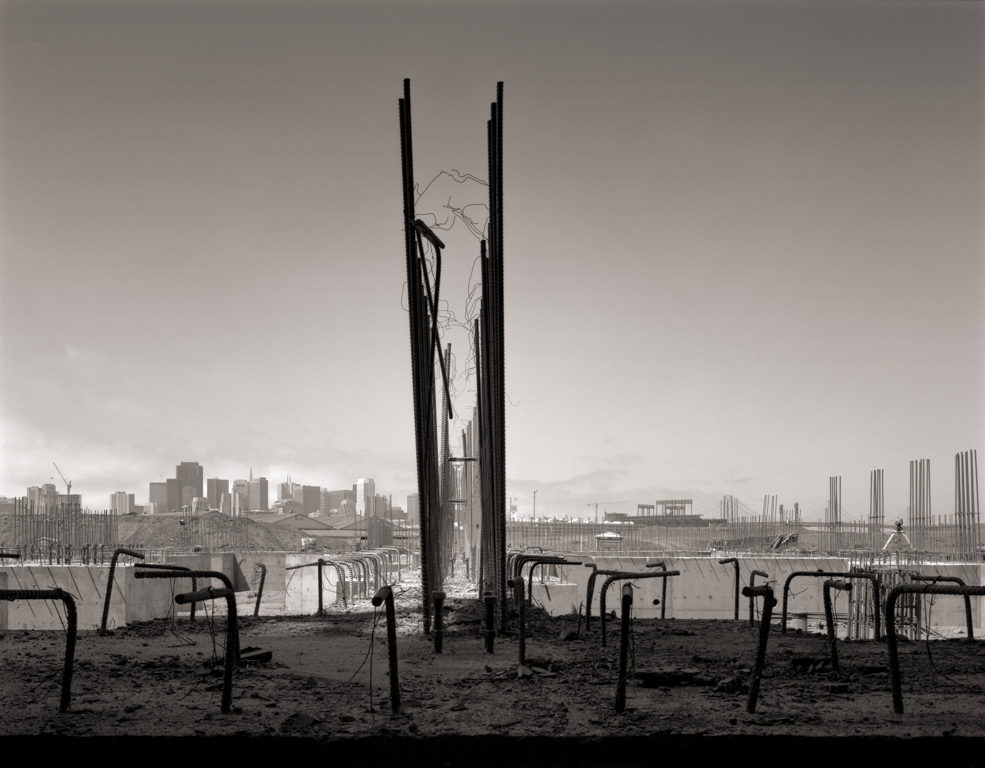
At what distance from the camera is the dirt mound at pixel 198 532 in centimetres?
4156

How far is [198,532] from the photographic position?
41812mm

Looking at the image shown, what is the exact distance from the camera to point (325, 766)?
4.01 metres

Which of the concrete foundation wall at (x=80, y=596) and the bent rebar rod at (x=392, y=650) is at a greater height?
the bent rebar rod at (x=392, y=650)

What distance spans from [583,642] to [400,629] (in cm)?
190

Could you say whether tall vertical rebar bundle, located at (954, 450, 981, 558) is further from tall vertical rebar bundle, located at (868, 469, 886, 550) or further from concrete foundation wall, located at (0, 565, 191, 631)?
concrete foundation wall, located at (0, 565, 191, 631)

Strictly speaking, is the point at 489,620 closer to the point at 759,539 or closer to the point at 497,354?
the point at 497,354

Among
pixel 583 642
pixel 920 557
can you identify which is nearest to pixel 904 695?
pixel 583 642

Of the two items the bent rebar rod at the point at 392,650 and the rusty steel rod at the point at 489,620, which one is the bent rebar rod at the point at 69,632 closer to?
the bent rebar rod at the point at 392,650

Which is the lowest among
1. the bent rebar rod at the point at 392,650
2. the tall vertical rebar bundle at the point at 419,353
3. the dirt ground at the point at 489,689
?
the dirt ground at the point at 489,689

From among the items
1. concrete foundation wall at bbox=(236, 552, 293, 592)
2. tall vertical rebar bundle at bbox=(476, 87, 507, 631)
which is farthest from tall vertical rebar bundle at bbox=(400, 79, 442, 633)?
concrete foundation wall at bbox=(236, 552, 293, 592)

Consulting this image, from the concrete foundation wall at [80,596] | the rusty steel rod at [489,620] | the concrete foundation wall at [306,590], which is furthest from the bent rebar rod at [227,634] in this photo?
the concrete foundation wall at [306,590]

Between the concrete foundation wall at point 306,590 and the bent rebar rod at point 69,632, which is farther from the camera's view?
the concrete foundation wall at point 306,590

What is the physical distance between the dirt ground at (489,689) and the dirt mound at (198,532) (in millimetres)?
33914

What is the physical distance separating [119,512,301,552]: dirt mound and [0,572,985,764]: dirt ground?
33914mm
